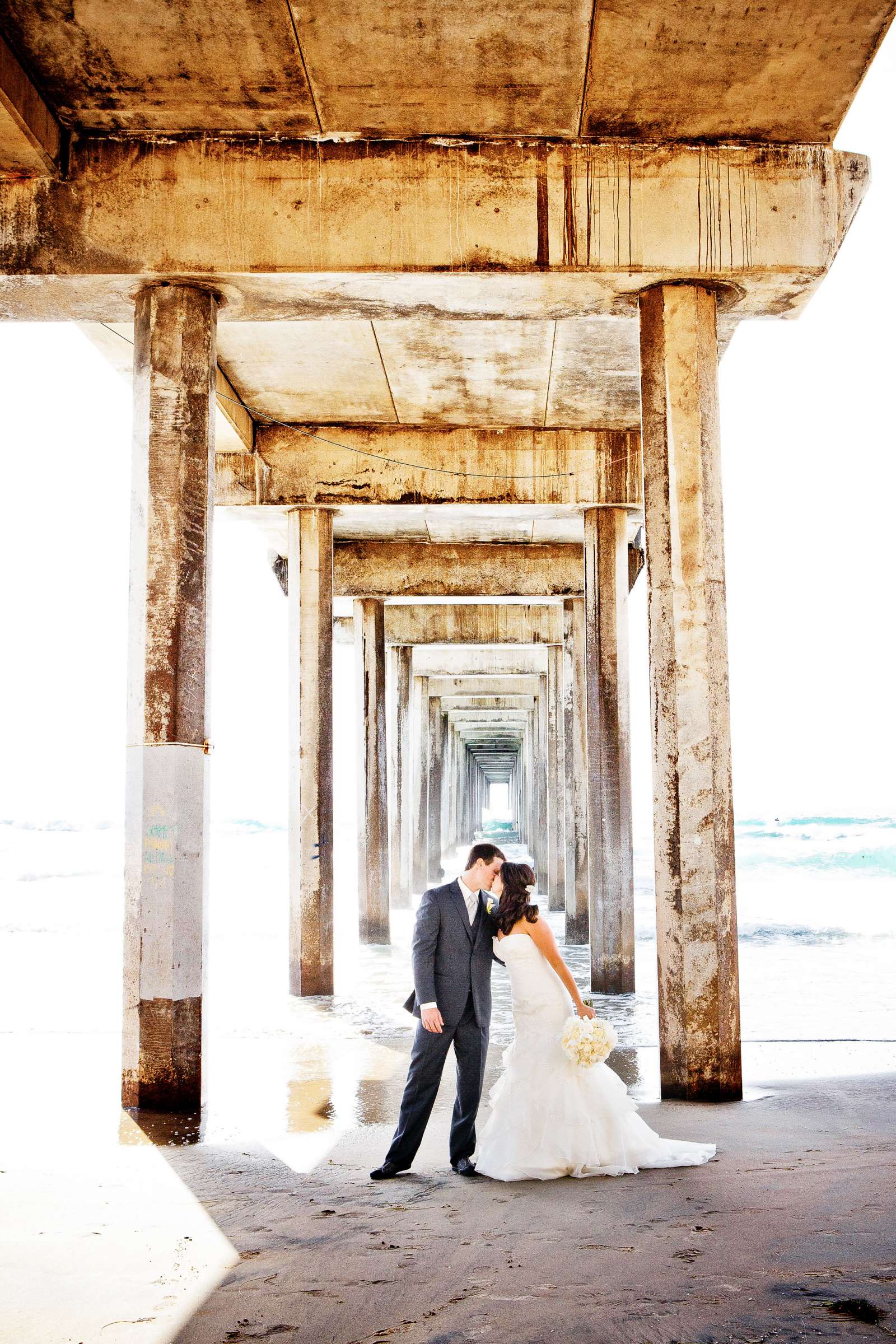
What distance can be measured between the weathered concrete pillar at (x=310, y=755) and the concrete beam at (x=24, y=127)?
566 centimetres

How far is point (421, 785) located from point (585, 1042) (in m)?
21.2

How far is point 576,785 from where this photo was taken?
46.6 feet

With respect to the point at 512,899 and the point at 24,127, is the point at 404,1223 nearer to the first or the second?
the point at 512,899

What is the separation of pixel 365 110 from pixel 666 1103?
20.2 ft

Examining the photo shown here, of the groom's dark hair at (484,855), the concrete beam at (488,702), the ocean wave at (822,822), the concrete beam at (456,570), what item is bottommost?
the ocean wave at (822,822)

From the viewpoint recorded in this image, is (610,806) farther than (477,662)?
No

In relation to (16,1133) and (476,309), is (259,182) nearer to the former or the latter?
(476,309)

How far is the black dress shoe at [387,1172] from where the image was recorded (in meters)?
5.11

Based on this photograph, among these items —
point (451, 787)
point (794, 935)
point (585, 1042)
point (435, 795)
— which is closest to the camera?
point (585, 1042)

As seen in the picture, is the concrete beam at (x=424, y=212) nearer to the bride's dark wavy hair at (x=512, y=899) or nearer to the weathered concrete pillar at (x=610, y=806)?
the bride's dark wavy hair at (x=512, y=899)

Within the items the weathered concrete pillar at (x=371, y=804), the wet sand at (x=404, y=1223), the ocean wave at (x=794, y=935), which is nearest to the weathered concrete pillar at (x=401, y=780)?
the weathered concrete pillar at (x=371, y=804)

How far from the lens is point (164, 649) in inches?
265

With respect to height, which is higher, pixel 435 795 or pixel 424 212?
pixel 424 212

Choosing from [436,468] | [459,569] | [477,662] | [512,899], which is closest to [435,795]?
[477,662]
